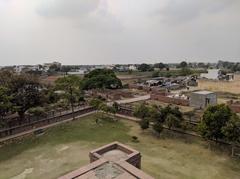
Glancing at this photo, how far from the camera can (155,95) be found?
1483 inches

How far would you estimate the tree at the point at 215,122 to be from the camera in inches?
686

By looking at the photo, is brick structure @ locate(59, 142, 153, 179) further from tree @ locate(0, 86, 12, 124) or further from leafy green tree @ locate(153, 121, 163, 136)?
tree @ locate(0, 86, 12, 124)

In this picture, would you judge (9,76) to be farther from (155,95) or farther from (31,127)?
(155,95)

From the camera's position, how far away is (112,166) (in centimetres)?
1033

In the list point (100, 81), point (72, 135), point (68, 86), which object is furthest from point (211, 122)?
point (100, 81)

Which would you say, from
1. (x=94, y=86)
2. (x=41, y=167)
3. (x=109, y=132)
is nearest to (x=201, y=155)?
(x=109, y=132)

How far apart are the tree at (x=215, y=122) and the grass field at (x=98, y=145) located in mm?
1306

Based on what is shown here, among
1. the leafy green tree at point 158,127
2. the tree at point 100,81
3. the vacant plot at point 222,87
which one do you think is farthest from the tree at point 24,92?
the vacant plot at point 222,87

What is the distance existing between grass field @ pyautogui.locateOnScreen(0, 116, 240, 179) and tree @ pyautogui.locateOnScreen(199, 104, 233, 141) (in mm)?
1306

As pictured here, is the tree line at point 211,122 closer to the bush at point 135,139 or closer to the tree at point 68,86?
the bush at point 135,139

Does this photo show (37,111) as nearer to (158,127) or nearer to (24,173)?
(24,173)

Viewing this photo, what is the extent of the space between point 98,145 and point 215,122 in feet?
30.7

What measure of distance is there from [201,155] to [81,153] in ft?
29.3

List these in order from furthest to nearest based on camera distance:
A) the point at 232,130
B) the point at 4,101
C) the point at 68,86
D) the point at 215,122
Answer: the point at 68,86, the point at 4,101, the point at 215,122, the point at 232,130
